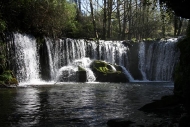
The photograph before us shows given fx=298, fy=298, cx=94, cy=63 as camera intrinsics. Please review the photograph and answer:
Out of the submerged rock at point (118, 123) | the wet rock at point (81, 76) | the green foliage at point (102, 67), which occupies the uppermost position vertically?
the green foliage at point (102, 67)

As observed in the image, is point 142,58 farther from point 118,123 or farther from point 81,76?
point 118,123

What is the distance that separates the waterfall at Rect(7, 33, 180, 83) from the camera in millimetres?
25375

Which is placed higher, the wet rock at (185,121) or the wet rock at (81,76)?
the wet rock at (81,76)

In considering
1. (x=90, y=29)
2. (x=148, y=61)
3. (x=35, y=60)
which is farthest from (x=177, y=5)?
(x=90, y=29)

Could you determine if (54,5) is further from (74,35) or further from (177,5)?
(177,5)

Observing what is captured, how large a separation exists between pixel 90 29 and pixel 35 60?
18.9 m

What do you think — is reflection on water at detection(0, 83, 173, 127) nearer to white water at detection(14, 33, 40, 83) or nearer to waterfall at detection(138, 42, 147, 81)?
white water at detection(14, 33, 40, 83)

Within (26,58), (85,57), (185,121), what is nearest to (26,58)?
(26,58)

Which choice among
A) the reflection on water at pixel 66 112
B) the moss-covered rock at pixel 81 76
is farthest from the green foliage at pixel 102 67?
the reflection on water at pixel 66 112

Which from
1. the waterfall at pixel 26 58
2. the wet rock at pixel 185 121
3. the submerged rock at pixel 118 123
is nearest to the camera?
the wet rock at pixel 185 121

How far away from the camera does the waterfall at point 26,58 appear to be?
81.3 ft

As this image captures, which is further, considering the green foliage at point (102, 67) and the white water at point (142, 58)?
the white water at point (142, 58)

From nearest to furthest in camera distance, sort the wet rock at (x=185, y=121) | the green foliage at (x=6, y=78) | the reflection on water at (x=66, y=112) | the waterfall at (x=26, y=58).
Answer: the wet rock at (x=185, y=121), the reflection on water at (x=66, y=112), the green foliage at (x=6, y=78), the waterfall at (x=26, y=58)

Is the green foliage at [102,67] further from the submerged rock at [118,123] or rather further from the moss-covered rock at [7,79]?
the submerged rock at [118,123]
